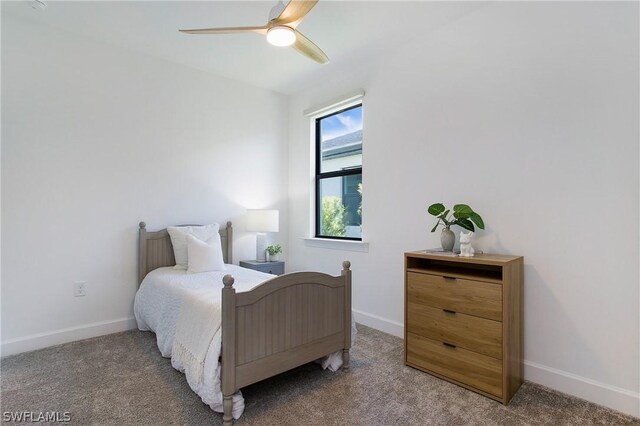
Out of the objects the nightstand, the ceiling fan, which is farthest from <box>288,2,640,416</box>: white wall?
the nightstand

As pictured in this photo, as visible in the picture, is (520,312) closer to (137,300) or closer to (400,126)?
(400,126)

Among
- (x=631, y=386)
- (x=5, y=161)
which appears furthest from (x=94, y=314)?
(x=631, y=386)

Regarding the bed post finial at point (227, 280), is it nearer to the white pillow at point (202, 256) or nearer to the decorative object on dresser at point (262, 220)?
the white pillow at point (202, 256)

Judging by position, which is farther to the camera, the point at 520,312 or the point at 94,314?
the point at 94,314

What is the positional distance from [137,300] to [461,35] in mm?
3536

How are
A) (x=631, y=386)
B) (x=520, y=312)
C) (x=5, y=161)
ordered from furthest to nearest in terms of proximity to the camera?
(x=5, y=161) → (x=520, y=312) → (x=631, y=386)

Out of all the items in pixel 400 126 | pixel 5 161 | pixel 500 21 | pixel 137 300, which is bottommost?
pixel 137 300

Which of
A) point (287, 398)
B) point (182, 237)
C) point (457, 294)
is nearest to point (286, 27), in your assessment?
point (457, 294)

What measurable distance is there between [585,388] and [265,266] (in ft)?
9.05

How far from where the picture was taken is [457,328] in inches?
80.7

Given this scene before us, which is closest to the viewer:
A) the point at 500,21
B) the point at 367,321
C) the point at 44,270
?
the point at 500,21

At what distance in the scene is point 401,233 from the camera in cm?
288

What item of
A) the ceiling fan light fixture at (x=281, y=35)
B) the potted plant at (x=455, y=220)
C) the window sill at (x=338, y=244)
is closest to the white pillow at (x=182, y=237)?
the window sill at (x=338, y=244)

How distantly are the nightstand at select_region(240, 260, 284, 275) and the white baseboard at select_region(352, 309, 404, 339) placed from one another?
970mm
